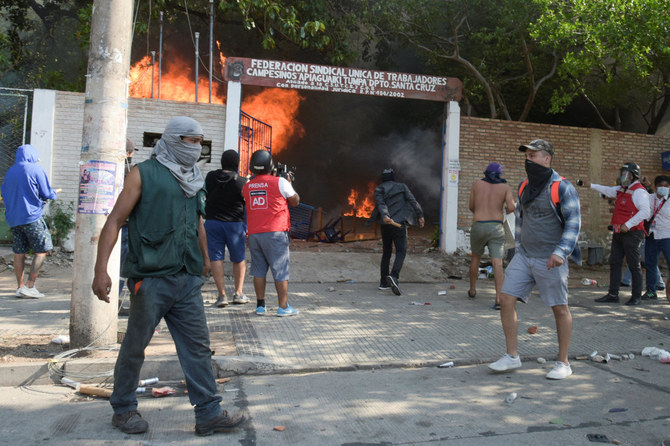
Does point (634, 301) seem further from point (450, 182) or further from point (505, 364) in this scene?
point (450, 182)

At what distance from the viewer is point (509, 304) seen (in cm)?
461

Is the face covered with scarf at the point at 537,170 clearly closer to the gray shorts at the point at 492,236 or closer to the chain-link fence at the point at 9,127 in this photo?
the gray shorts at the point at 492,236

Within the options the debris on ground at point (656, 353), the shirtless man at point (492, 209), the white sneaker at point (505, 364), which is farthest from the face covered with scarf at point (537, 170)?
the shirtless man at point (492, 209)

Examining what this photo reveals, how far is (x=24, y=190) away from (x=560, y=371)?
6.38 metres

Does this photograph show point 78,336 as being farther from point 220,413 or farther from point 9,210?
point 9,210

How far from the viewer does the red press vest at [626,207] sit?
7633 mm

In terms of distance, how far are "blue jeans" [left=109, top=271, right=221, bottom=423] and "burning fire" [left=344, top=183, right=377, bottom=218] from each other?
17.2m

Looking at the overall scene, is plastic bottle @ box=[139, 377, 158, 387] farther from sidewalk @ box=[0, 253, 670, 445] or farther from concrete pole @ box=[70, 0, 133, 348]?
concrete pole @ box=[70, 0, 133, 348]

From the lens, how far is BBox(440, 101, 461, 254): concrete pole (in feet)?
37.7

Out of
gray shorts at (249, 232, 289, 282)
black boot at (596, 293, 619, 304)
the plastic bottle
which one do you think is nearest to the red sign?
gray shorts at (249, 232, 289, 282)

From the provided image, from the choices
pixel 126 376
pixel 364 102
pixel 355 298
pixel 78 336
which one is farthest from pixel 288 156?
pixel 126 376

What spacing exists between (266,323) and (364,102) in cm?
1597

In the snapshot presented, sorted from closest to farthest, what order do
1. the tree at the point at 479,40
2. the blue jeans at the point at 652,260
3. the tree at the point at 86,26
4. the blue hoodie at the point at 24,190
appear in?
the blue hoodie at the point at 24,190 → the blue jeans at the point at 652,260 → the tree at the point at 86,26 → the tree at the point at 479,40

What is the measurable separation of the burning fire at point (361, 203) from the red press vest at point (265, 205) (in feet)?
47.1
